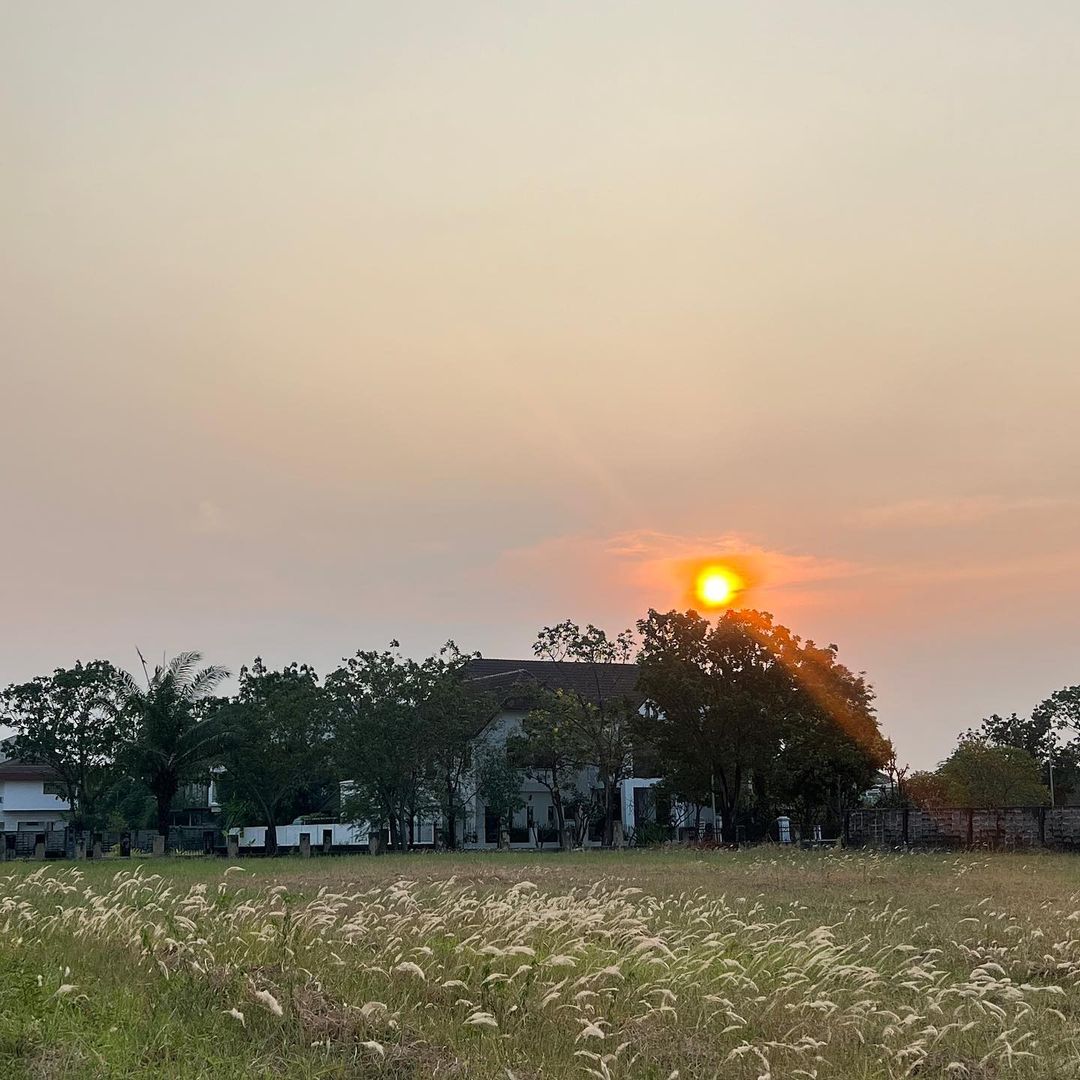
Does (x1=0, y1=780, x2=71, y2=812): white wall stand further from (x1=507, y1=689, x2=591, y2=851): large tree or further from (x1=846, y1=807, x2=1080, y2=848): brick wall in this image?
(x1=846, y1=807, x2=1080, y2=848): brick wall

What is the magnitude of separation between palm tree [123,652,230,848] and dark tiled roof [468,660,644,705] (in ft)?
82.7

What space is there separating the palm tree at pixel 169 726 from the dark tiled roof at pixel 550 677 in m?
25.2

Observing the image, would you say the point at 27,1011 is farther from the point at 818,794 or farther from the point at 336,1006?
the point at 818,794

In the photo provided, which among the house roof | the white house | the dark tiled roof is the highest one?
the dark tiled roof

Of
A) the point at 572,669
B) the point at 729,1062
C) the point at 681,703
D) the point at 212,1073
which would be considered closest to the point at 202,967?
the point at 212,1073

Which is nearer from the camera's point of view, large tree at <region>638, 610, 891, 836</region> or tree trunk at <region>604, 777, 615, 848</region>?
large tree at <region>638, 610, 891, 836</region>

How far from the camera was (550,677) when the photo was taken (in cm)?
8400

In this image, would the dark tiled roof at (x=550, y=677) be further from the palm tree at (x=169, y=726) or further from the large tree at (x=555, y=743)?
the palm tree at (x=169, y=726)

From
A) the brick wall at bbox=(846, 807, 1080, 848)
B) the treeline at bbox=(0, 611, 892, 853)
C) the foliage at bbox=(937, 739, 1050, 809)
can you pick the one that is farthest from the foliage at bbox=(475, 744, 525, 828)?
the foliage at bbox=(937, 739, 1050, 809)

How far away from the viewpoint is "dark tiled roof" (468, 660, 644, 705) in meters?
77.0

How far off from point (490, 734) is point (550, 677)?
16719 mm

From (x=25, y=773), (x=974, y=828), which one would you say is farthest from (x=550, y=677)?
(x=25, y=773)

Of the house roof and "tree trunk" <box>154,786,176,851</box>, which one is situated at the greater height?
"tree trunk" <box>154,786,176,851</box>

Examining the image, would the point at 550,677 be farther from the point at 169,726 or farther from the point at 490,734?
the point at 169,726
